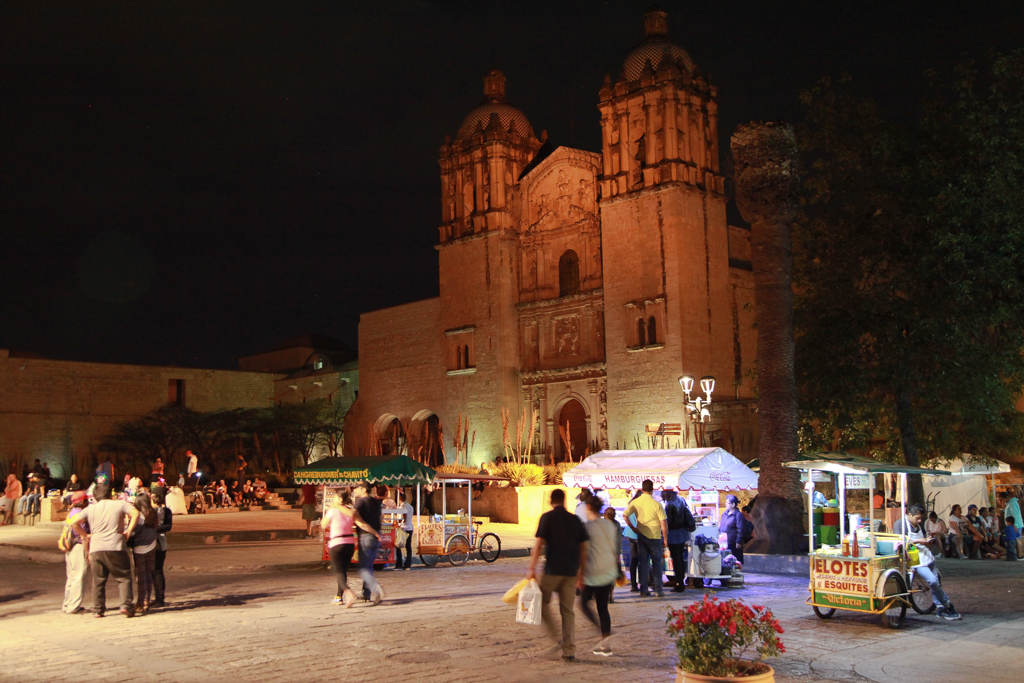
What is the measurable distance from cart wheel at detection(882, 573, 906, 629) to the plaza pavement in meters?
0.15

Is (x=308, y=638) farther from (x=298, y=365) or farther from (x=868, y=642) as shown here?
(x=298, y=365)

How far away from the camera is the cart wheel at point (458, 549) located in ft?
56.7

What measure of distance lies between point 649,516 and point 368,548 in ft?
12.2

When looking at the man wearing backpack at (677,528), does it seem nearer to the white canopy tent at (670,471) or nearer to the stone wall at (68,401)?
the white canopy tent at (670,471)

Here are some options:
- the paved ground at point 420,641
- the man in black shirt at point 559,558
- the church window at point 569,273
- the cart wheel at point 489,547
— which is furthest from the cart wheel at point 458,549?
the church window at point 569,273

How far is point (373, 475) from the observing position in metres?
17.0

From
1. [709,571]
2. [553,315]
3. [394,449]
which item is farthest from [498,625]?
[394,449]

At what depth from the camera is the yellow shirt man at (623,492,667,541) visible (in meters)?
12.7

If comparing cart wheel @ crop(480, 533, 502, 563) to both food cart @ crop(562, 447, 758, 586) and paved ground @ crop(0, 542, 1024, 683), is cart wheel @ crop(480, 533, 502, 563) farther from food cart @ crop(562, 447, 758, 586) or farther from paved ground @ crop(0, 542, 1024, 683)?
paved ground @ crop(0, 542, 1024, 683)

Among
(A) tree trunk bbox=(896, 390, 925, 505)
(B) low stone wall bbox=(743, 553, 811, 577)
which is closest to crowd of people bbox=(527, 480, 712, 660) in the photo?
(B) low stone wall bbox=(743, 553, 811, 577)

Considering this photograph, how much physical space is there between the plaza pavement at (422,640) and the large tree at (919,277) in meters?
5.39

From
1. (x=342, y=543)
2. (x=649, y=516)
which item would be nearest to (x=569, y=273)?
(x=649, y=516)

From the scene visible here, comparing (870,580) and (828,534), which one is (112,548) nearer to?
(870,580)

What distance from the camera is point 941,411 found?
18.8 meters
